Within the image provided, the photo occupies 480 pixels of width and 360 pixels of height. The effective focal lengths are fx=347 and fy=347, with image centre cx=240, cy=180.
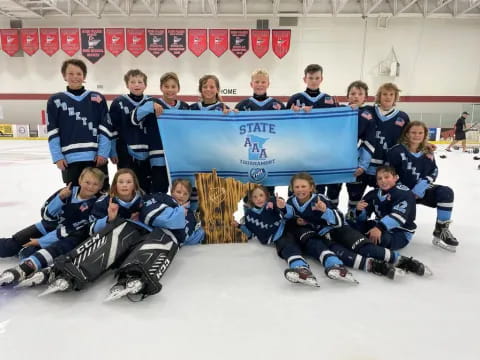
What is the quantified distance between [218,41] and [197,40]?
748mm

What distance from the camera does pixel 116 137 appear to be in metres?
2.89

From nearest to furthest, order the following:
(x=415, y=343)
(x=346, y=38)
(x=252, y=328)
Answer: (x=415, y=343), (x=252, y=328), (x=346, y=38)

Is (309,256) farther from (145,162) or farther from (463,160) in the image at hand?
(463,160)

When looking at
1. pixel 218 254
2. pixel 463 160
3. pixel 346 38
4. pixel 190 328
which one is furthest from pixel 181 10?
pixel 190 328

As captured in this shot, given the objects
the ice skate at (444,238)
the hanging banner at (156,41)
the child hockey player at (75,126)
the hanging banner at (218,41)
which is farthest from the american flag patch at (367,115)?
the hanging banner at (156,41)

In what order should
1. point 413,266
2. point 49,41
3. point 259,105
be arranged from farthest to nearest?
1. point 49,41
2. point 259,105
3. point 413,266

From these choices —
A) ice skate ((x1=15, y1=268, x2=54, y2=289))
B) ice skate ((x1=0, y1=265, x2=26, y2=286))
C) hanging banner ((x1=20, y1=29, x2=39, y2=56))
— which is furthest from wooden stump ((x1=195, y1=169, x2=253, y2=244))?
hanging banner ((x1=20, y1=29, x2=39, y2=56))

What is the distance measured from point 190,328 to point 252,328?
0.29 metres

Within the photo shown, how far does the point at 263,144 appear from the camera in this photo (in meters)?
2.89

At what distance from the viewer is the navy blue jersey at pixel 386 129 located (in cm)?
282

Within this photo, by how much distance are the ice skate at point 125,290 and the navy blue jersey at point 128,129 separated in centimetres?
136

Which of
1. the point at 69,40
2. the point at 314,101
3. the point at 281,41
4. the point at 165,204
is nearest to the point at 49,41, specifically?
the point at 69,40

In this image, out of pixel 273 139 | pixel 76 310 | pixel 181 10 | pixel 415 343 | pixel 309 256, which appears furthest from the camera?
pixel 181 10

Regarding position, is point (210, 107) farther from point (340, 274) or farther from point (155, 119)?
point (340, 274)
